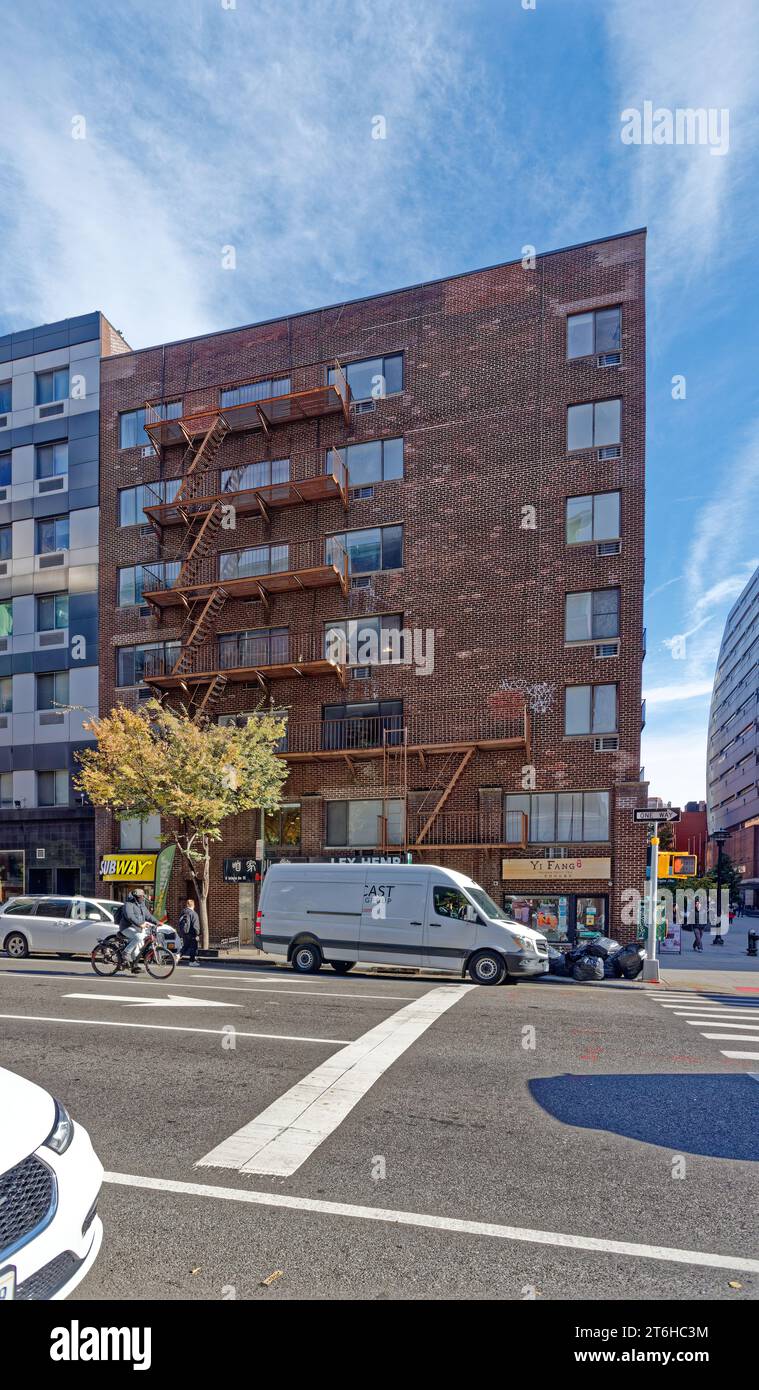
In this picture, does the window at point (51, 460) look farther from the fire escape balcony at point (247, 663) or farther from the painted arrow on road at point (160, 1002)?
the painted arrow on road at point (160, 1002)

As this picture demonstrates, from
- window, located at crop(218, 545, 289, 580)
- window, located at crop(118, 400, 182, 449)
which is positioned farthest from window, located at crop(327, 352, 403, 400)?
window, located at crop(118, 400, 182, 449)

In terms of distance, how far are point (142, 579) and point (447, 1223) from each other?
26498mm

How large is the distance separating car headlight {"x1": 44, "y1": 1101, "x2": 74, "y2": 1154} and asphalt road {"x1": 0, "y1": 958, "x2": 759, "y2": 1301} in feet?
2.12

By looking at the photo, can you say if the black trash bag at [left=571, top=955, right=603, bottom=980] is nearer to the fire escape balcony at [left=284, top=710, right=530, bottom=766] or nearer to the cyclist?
the fire escape balcony at [left=284, top=710, right=530, bottom=766]

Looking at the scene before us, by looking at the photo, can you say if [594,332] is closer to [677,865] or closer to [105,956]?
[677,865]

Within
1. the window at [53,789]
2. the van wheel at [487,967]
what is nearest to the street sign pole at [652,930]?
the van wheel at [487,967]

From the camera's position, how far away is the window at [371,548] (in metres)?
25.2

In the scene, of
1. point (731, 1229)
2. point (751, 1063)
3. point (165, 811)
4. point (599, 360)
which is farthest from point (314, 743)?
point (731, 1229)

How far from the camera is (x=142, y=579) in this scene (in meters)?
28.0

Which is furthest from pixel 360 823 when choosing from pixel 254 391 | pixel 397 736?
pixel 254 391

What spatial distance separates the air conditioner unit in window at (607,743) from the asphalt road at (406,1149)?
1262cm

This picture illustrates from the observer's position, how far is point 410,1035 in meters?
8.59
